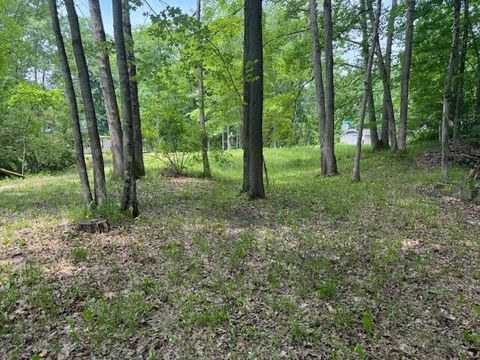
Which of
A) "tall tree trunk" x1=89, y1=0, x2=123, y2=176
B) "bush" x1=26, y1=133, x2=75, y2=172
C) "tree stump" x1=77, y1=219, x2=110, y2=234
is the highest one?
"tall tree trunk" x1=89, y1=0, x2=123, y2=176

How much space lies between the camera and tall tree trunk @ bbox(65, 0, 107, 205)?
20.0 feet

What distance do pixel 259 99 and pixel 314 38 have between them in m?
5.20

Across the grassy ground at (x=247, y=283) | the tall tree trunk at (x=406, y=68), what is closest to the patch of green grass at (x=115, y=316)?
the grassy ground at (x=247, y=283)

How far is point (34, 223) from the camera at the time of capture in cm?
643

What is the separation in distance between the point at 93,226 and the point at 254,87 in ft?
15.1

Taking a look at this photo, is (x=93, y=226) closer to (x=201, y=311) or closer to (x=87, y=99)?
(x=87, y=99)

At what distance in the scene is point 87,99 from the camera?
6391 mm

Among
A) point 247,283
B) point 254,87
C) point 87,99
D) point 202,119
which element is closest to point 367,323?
point 247,283

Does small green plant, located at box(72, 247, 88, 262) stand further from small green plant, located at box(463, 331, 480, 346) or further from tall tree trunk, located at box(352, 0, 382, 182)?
tall tree trunk, located at box(352, 0, 382, 182)

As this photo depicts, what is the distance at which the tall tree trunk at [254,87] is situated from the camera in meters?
7.83

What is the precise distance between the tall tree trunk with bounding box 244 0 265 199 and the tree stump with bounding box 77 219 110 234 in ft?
11.5

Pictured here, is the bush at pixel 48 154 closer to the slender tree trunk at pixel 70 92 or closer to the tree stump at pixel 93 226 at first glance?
the slender tree trunk at pixel 70 92

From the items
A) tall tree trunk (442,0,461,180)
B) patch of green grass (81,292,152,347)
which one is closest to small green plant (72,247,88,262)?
patch of green grass (81,292,152,347)

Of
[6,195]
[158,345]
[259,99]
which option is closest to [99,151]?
[259,99]
